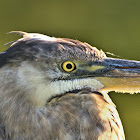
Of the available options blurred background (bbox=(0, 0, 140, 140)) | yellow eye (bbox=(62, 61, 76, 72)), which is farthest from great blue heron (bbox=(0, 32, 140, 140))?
blurred background (bbox=(0, 0, 140, 140))

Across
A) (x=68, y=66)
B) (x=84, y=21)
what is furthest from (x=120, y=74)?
(x=84, y=21)

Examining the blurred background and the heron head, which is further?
the blurred background

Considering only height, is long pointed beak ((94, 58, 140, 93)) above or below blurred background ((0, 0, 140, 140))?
below

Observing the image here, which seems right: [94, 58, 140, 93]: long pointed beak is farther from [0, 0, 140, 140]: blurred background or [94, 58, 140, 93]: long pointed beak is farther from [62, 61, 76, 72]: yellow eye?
[0, 0, 140, 140]: blurred background

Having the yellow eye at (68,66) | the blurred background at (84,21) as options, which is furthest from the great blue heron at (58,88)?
the blurred background at (84,21)

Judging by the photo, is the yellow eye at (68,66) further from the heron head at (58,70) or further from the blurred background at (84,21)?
the blurred background at (84,21)

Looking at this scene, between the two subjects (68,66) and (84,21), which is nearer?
(68,66)

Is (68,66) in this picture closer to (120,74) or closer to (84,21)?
(120,74)
